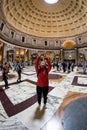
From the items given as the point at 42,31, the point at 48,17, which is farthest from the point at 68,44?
the point at 48,17

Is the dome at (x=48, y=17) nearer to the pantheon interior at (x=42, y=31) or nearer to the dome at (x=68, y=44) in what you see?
the pantheon interior at (x=42, y=31)

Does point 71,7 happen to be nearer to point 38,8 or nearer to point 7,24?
point 38,8

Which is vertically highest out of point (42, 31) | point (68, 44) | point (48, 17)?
point (48, 17)

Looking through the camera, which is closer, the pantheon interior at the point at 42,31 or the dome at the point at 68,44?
the pantheon interior at the point at 42,31

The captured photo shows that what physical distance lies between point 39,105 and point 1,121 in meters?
1.29

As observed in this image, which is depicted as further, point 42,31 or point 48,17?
point 42,31

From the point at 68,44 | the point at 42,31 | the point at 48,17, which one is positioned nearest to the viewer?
the point at 68,44

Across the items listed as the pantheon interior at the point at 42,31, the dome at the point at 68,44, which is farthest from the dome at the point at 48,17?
the dome at the point at 68,44

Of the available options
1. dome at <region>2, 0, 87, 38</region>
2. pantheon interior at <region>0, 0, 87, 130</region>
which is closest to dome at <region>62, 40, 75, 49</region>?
pantheon interior at <region>0, 0, 87, 130</region>

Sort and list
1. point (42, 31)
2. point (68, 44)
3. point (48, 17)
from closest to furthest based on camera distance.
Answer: point (68, 44), point (48, 17), point (42, 31)

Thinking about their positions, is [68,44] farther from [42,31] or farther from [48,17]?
[48,17]

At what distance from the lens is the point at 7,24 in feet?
85.0

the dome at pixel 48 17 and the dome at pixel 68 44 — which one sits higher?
the dome at pixel 48 17

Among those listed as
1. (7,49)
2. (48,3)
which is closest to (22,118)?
(7,49)
